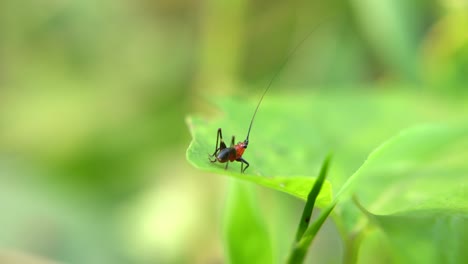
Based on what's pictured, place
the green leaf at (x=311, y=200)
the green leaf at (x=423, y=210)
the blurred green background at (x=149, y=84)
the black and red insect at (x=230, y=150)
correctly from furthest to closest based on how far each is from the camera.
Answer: the blurred green background at (x=149, y=84)
the black and red insect at (x=230, y=150)
the green leaf at (x=423, y=210)
the green leaf at (x=311, y=200)

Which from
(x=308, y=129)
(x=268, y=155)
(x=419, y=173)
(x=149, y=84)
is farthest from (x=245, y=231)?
(x=149, y=84)


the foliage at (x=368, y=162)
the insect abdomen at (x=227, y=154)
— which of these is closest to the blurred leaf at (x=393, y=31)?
the foliage at (x=368, y=162)

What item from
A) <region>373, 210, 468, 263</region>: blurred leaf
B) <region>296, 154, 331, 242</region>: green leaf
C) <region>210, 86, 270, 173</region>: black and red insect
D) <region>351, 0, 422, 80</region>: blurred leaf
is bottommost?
<region>296, 154, 331, 242</region>: green leaf

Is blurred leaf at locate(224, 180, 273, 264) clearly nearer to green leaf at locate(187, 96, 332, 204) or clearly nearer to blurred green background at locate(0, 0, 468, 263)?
green leaf at locate(187, 96, 332, 204)

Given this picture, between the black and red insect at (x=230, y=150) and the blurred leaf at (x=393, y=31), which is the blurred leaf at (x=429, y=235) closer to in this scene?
the black and red insect at (x=230, y=150)

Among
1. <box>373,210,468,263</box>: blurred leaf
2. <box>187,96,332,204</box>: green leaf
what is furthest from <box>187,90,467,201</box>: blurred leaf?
<box>373,210,468,263</box>: blurred leaf

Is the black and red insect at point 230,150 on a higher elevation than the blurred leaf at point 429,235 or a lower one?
higher

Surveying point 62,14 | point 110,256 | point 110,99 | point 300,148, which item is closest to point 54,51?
point 62,14

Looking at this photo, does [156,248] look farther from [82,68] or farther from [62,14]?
[62,14]
